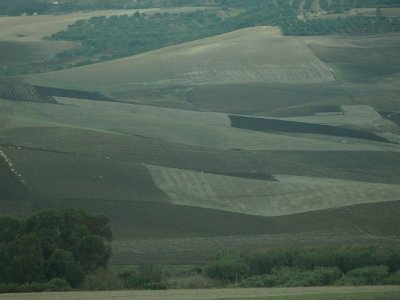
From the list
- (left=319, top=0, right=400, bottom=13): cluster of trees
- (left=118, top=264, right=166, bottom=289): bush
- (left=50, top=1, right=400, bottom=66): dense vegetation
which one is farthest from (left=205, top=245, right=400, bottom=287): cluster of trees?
(left=319, top=0, right=400, bottom=13): cluster of trees

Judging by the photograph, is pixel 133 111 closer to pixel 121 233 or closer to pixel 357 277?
pixel 121 233

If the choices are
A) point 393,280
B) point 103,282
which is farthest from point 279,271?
point 103,282

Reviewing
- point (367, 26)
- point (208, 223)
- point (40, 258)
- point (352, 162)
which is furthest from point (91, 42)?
point (40, 258)

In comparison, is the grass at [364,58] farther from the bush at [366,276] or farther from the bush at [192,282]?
the bush at [192,282]

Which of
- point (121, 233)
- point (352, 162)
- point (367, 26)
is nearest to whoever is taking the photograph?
point (121, 233)

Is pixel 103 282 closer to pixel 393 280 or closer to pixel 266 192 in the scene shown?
pixel 393 280

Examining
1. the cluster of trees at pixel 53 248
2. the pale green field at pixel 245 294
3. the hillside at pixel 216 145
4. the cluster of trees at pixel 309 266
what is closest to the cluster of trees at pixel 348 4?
the hillside at pixel 216 145

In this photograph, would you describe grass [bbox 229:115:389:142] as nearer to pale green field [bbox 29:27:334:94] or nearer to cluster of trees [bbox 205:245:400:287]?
pale green field [bbox 29:27:334:94]
